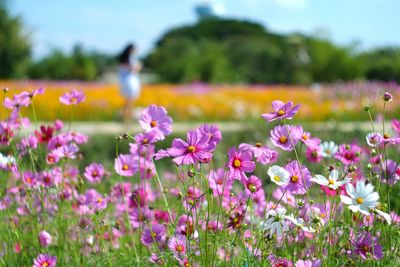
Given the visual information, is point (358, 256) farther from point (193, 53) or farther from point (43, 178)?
point (193, 53)

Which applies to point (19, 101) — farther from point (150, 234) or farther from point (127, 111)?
point (127, 111)

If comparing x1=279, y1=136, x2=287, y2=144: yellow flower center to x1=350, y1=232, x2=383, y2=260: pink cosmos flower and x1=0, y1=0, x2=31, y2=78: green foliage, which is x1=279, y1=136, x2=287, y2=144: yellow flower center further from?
x1=0, y1=0, x2=31, y2=78: green foliage

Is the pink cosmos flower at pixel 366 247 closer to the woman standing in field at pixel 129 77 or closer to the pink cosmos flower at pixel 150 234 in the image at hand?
the pink cosmos flower at pixel 150 234

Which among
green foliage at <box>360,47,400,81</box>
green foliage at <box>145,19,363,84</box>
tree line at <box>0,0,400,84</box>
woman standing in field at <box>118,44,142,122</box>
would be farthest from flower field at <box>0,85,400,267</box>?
green foliage at <box>360,47,400,81</box>

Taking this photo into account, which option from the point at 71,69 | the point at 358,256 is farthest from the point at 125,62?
→ the point at 71,69

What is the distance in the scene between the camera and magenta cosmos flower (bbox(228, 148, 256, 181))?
1728 mm

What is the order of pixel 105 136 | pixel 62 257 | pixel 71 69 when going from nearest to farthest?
pixel 62 257 < pixel 105 136 < pixel 71 69

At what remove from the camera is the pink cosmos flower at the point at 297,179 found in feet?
5.88

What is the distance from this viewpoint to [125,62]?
27.7 feet

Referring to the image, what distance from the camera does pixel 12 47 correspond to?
2202cm

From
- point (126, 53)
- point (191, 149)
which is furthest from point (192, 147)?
point (126, 53)

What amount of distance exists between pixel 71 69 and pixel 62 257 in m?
19.6

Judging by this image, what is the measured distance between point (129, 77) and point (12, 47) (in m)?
15.1

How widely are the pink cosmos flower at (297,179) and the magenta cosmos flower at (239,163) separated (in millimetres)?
149
